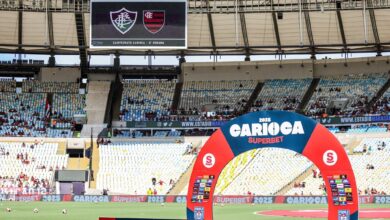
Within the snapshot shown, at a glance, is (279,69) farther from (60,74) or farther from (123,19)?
(123,19)

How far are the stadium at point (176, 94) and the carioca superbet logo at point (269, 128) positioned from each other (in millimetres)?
30681

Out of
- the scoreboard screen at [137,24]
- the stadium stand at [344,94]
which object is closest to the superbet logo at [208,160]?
the scoreboard screen at [137,24]

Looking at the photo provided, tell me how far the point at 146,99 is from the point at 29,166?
15.8 m

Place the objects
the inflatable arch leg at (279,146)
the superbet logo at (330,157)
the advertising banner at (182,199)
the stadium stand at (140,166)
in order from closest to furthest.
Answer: the inflatable arch leg at (279,146) → the superbet logo at (330,157) → the advertising banner at (182,199) → the stadium stand at (140,166)

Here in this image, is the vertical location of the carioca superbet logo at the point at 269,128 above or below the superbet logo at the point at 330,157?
above

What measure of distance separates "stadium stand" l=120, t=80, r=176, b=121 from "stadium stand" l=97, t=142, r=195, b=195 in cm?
565

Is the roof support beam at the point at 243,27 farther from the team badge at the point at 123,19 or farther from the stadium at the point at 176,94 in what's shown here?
the team badge at the point at 123,19

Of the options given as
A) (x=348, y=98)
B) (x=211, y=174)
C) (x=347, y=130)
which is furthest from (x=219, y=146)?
(x=348, y=98)

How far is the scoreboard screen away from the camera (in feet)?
180

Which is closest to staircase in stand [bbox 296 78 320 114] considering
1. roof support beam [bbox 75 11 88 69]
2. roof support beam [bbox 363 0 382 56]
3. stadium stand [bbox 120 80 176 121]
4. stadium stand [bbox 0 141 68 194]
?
roof support beam [bbox 363 0 382 56]

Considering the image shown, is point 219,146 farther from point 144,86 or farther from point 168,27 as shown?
point 144,86

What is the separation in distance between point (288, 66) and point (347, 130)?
32.9 ft

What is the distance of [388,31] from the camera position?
65.0 metres

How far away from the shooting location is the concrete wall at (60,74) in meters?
71.6
